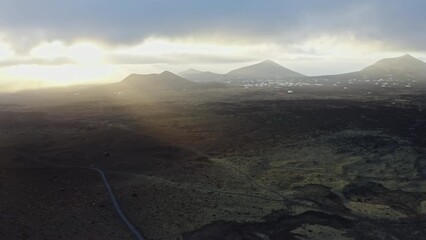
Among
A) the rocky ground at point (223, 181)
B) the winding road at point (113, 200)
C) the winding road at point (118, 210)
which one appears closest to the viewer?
the winding road at point (118, 210)

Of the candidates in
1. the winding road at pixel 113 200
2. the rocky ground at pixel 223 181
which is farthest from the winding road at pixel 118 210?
the rocky ground at pixel 223 181

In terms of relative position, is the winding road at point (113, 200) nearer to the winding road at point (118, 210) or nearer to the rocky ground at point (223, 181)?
the winding road at point (118, 210)

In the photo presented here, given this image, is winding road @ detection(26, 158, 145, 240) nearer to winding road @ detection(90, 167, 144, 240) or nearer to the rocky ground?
winding road @ detection(90, 167, 144, 240)

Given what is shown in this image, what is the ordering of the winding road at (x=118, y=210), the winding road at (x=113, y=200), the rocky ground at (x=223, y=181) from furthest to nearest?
the rocky ground at (x=223, y=181) → the winding road at (x=113, y=200) → the winding road at (x=118, y=210)

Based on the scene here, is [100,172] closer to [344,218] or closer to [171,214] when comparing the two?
[171,214]

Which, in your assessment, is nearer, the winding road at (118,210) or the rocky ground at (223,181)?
the winding road at (118,210)

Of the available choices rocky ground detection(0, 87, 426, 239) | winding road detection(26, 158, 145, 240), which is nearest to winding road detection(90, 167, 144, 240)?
winding road detection(26, 158, 145, 240)

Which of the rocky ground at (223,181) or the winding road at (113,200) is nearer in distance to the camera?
the winding road at (113,200)

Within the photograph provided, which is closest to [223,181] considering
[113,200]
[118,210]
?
[113,200]

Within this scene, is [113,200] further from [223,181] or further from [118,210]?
[223,181]

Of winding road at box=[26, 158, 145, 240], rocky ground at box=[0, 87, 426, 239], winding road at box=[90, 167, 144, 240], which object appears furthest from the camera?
rocky ground at box=[0, 87, 426, 239]

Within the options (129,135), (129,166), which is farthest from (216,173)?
(129,135)
